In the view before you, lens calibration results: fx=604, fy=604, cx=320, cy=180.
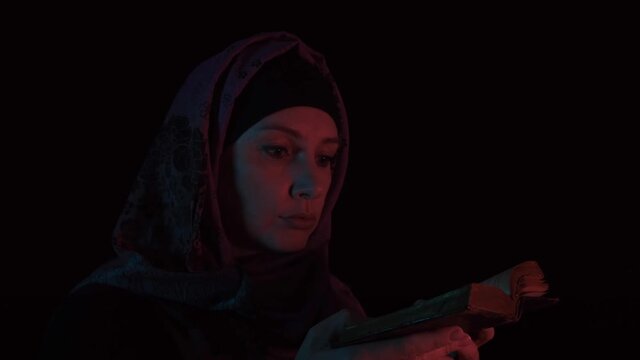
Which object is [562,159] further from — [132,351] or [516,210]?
[132,351]

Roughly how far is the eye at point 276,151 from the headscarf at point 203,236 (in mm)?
95

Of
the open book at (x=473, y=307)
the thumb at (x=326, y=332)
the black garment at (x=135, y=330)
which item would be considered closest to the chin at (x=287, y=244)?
the black garment at (x=135, y=330)

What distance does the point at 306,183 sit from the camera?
1.23 metres

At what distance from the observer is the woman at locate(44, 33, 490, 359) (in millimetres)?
1168

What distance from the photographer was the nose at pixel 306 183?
1225 millimetres

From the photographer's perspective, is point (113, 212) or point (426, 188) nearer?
point (113, 212)

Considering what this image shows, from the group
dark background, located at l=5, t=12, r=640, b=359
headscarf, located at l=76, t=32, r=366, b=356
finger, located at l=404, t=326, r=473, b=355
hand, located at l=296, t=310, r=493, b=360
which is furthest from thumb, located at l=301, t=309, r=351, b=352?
dark background, located at l=5, t=12, r=640, b=359

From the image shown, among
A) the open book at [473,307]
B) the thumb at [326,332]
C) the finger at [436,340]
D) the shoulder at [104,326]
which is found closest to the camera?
the open book at [473,307]

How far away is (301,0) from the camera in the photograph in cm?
172

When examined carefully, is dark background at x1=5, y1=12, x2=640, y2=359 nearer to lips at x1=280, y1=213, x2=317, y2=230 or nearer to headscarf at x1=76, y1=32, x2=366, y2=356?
headscarf at x1=76, y1=32, x2=366, y2=356

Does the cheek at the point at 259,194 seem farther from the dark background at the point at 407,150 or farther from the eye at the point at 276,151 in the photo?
the dark background at the point at 407,150

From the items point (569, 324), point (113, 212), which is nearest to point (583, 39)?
point (569, 324)

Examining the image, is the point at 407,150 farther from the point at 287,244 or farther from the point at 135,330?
the point at 135,330

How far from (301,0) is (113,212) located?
0.79 metres
